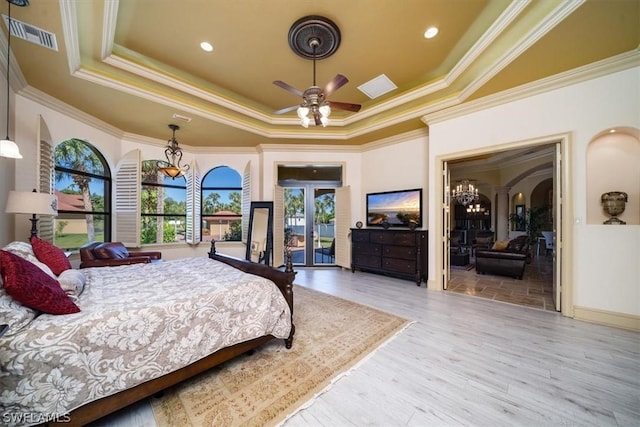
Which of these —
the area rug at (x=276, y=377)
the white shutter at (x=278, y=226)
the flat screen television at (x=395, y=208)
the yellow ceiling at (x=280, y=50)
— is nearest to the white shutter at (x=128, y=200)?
the yellow ceiling at (x=280, y=50)

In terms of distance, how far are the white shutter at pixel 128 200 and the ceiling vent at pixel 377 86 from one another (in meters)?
4.57

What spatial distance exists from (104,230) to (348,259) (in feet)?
16.4

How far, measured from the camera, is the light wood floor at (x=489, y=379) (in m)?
1.56

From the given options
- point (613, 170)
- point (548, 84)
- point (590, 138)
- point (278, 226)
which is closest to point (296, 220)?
point (278, 226)

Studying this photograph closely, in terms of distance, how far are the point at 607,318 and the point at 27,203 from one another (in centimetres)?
670

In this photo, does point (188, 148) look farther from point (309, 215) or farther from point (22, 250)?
point (22, 250)

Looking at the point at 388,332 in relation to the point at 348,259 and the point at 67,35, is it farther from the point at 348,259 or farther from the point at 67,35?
the point at 67,35

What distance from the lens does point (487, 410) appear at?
1.61 m

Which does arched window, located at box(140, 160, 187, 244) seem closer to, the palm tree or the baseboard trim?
the palm tree

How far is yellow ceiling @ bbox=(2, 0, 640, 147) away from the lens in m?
2.31

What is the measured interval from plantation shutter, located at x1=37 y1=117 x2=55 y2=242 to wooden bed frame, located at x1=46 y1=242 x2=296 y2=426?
318 centimetres

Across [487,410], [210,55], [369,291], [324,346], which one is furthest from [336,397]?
[210,55]

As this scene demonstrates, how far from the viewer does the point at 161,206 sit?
5.51 metres

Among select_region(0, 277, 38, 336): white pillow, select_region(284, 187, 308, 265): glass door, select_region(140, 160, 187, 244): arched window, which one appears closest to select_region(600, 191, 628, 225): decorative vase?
select_region(284, 187, 308, 265): glass door
